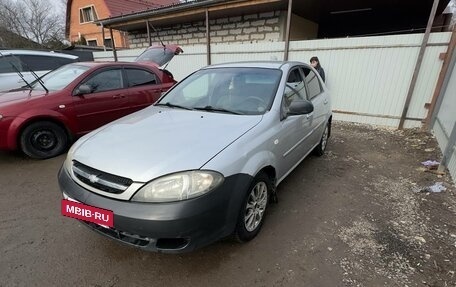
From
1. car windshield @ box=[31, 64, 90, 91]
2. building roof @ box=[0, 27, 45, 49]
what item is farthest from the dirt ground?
building roof @ box=[0, 27, 45, 49]

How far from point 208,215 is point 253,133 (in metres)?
0.81

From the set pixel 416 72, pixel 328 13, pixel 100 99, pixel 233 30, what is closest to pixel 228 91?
pixel 100 99

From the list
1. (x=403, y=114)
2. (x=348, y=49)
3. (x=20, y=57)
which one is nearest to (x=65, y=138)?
(x=20, y=57)

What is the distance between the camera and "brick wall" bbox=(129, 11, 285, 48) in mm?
9000

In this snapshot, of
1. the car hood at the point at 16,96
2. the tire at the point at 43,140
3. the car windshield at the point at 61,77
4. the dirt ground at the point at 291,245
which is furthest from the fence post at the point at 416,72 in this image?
the car hood at the point at 16,96

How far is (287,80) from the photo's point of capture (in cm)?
309

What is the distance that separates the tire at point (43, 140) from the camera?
13.5ft

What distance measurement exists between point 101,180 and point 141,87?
359cm

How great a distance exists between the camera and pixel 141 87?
5199mm

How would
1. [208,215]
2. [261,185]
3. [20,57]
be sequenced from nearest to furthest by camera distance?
[208,215] < [261,185] < [20,57]

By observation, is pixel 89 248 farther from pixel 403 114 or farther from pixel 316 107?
pixel 403 114

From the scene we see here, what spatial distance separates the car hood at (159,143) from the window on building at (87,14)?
87.7 feet

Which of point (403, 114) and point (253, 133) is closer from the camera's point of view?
point (253, 133)

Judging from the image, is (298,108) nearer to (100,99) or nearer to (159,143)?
(159,143)
